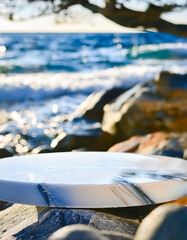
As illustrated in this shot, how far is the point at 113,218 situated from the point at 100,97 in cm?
646

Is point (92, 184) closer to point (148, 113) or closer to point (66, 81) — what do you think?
point (148, 113)

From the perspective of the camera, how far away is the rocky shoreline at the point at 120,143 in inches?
47.1

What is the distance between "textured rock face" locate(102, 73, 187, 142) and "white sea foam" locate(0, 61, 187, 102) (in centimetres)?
542

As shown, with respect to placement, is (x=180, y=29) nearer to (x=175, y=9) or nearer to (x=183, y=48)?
(x=175, y=9)

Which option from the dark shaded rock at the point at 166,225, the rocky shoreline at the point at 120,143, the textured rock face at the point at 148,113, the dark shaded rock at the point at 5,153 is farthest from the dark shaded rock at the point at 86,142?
the dark shaded rock at the point at 166,225

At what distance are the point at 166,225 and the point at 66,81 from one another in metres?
11.4

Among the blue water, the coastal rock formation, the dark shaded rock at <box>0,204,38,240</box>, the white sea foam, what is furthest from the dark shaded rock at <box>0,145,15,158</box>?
the blue water

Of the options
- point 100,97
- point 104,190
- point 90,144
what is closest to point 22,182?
point 104,190

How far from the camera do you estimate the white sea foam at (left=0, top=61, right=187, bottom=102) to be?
11.8 meters

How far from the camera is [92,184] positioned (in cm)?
142

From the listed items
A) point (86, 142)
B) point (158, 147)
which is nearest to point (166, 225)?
point (158, 147)

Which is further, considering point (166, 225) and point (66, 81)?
point (66, 81)

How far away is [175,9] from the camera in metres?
3.22

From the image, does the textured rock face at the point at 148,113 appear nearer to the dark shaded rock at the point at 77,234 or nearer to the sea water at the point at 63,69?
the sea water at the point at 63,69
